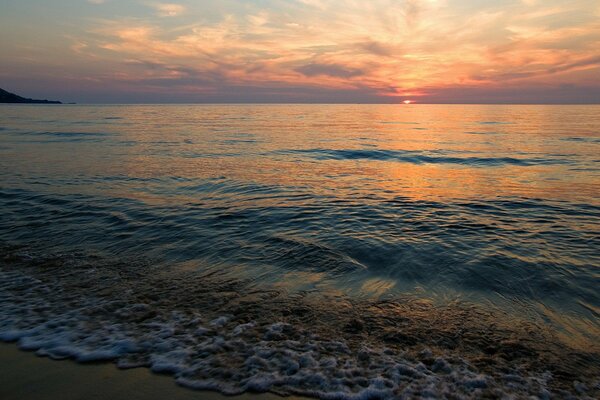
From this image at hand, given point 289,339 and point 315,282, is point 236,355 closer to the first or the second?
point 289,339

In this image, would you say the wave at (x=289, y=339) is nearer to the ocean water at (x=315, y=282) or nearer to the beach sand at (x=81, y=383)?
the ocean water at (x=315, y=282)

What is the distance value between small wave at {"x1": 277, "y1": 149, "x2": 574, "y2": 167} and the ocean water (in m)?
6.96

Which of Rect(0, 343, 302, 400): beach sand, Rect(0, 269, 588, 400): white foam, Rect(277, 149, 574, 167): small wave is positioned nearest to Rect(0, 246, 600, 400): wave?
Rect(0, 269, 588, 400): white foam

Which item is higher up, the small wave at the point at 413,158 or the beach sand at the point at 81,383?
the small wave at the point at 413,158

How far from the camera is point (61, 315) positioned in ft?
21.4

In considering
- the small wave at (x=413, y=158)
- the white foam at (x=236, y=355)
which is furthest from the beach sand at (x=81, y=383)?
the small wave at (x=413, y=158)

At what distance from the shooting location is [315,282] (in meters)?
7.94

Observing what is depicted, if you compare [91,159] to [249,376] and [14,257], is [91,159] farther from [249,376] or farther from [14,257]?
[249,376]

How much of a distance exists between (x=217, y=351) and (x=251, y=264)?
3.46 metres

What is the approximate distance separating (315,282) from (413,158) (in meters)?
22.0

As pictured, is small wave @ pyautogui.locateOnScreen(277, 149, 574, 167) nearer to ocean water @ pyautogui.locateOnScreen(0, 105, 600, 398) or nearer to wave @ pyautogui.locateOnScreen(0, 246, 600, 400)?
ocean water @ pyautogui.locateOnScreen(0, 105, 600, 398)

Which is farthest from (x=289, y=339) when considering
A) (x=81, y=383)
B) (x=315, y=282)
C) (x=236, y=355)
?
(x=81, y=383)

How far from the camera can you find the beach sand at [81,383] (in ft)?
14.9

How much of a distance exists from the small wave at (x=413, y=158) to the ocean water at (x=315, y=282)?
6963 millimetres
